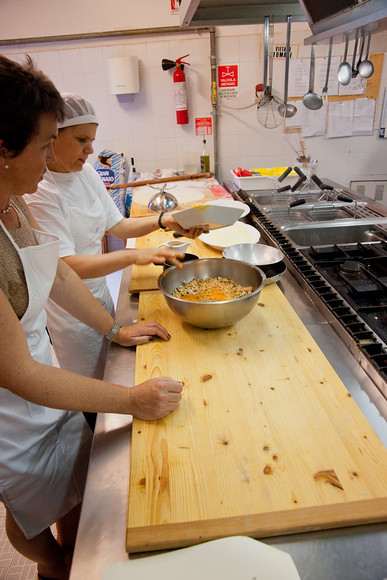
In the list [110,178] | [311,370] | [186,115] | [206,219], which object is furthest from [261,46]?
[311,370]

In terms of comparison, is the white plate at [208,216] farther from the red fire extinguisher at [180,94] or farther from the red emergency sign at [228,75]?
the red emergency sign at [228,75]

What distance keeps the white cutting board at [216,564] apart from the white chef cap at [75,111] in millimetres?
1266

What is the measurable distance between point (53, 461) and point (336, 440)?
80cm

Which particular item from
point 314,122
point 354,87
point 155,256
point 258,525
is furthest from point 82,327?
point 354,87

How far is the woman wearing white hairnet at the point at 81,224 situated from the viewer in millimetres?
1340

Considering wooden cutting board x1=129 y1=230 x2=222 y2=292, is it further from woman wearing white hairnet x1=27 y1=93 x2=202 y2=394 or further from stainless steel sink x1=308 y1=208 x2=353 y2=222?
stainless steel sink x1=308 y1=208 x2=353 y2=222

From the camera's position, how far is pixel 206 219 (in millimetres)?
1446

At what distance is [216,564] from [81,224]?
1277 mm

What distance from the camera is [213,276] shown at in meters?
1.41

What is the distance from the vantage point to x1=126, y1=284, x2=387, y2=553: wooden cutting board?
0.65 m

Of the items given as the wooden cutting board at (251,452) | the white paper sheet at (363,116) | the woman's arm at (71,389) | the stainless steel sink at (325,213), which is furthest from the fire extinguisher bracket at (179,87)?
the woman's arm at (71,389)

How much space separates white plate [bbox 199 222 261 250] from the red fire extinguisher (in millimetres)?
2233

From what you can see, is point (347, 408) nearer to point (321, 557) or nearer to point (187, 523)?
point (321, 557)

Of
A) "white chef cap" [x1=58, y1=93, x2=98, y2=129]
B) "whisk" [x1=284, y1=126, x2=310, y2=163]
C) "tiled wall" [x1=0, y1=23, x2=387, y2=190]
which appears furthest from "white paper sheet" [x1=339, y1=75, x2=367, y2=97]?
"white chef cap" [x1=58, y1=93, x2=98, y2=129]
